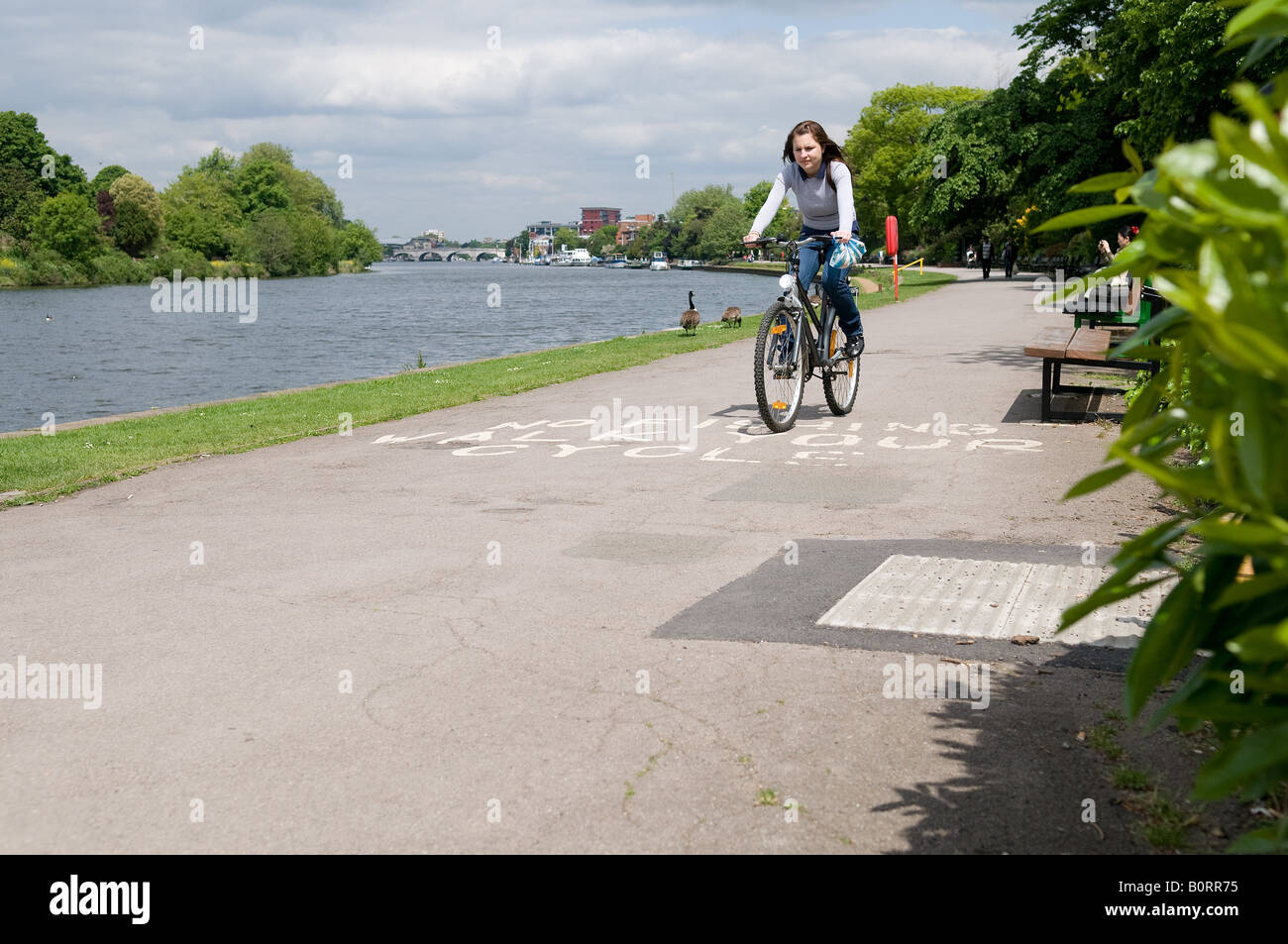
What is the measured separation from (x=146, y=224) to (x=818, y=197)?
115m

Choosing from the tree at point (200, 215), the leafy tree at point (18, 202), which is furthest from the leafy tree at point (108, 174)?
the leafy tree at point (18, 202)

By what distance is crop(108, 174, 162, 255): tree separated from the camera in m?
112

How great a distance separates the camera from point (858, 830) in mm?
3115

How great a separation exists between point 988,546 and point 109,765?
13.8ft

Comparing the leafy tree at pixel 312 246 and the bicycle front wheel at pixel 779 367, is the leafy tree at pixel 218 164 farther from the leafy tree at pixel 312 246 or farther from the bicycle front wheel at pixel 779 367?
the bicycle front wheel at pixel 779 367

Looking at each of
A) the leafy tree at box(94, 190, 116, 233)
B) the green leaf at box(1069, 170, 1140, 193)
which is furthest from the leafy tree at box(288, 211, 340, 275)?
the green leaf at box(1069, 170, 1140, 193)

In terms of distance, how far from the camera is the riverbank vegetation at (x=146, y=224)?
4028 inches

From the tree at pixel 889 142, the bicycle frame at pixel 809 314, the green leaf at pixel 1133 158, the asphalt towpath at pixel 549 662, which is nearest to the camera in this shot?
the green leaf at pixel 1133 158

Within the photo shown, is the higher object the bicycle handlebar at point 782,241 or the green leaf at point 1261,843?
the bicycle handlebar at point 782,241

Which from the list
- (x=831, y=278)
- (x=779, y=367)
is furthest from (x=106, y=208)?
(x=779, y=367)

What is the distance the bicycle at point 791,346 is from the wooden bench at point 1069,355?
5.56 ft

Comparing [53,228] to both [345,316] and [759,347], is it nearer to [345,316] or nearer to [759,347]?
[345,316]

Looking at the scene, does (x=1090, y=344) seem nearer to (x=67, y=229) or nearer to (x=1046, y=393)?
(x=1046, y=393)
